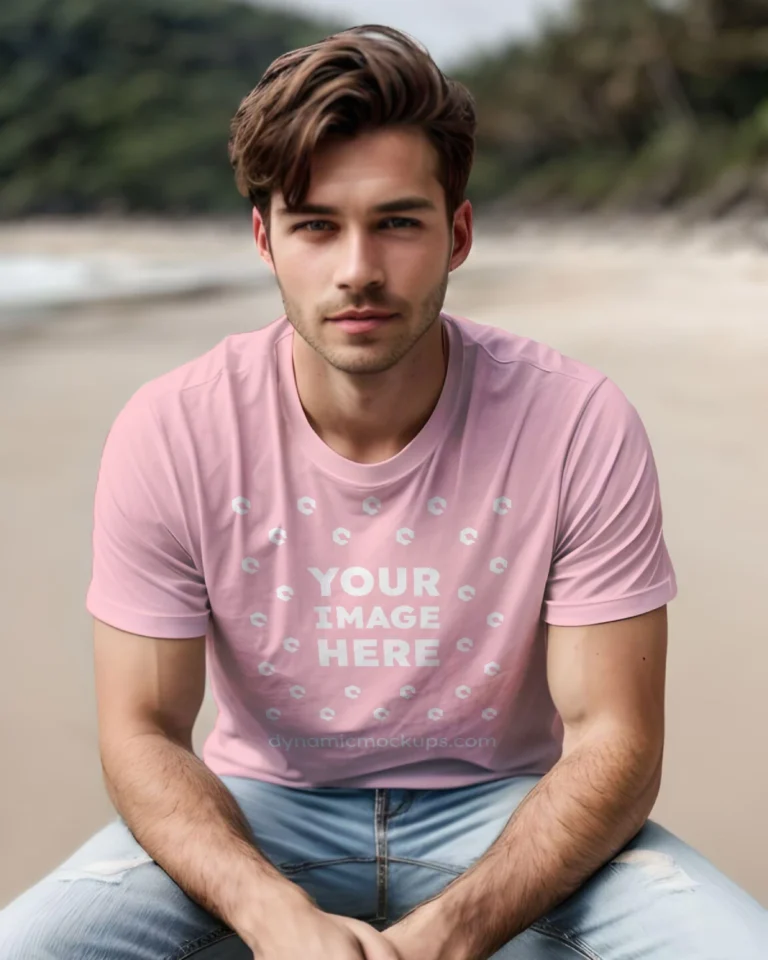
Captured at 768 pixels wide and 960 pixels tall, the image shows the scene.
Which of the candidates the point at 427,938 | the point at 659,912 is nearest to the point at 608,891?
the point at 659,912

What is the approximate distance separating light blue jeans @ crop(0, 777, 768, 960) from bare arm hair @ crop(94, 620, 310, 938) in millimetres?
51

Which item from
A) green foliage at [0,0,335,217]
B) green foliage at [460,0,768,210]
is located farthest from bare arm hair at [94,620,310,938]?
green foliage at [0,0,335,217]

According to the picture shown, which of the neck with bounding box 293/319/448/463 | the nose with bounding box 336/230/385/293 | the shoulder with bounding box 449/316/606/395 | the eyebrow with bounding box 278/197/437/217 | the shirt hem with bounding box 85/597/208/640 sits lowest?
the shirt hem with bounding box 85/597/208/640

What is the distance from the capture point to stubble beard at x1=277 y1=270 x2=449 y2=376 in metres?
1.26

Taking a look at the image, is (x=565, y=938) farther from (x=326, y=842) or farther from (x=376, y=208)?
(x=376, y=208)

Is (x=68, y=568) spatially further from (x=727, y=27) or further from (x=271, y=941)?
(x=727, y=27)

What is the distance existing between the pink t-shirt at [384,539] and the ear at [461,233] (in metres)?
0.14

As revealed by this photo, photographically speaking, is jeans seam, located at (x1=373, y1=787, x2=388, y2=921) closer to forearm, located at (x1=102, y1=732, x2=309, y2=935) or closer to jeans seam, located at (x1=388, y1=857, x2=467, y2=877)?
jeans seam, located at (x1=388, y1=857, x2=467, y2=877)

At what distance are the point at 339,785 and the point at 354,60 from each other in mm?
797

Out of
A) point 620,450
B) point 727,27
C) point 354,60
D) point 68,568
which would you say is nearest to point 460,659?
point 620,450

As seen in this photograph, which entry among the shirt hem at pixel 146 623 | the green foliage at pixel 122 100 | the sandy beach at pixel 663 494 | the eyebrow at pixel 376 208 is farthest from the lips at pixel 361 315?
the green foliage at pixel 122 100

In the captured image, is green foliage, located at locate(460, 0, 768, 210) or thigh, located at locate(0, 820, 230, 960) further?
green foliage, located at locate(460, 0, 768, 210)

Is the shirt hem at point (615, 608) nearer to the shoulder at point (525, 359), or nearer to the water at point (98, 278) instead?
the shoulder at point (525, 359)

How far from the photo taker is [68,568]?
3.29 m
